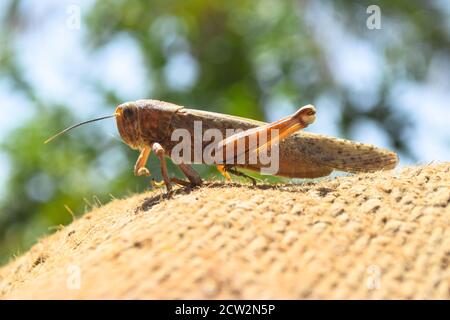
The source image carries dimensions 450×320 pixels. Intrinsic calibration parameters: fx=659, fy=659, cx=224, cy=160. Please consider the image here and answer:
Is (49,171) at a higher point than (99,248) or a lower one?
lower

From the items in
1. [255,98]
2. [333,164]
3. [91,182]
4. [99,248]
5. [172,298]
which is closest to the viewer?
[172,298]

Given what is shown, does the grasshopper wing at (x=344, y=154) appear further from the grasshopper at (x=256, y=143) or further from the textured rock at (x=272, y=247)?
the textured rock at (x=272, y=247)

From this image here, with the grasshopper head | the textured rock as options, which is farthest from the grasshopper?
the textured rock

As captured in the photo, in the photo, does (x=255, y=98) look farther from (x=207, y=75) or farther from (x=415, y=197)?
(x=415, y=197)

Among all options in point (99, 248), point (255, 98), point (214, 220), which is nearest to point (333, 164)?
point (214, 220)

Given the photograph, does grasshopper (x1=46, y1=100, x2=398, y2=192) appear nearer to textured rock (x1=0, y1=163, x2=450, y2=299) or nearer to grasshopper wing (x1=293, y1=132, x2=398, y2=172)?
grasshopper wing (x1=293, y1=132, x2=398, y2=172)

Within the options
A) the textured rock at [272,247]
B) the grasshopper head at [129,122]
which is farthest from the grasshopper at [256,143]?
the textured rock at [272,247]

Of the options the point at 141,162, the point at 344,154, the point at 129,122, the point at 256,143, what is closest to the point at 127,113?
the point at 129,122
